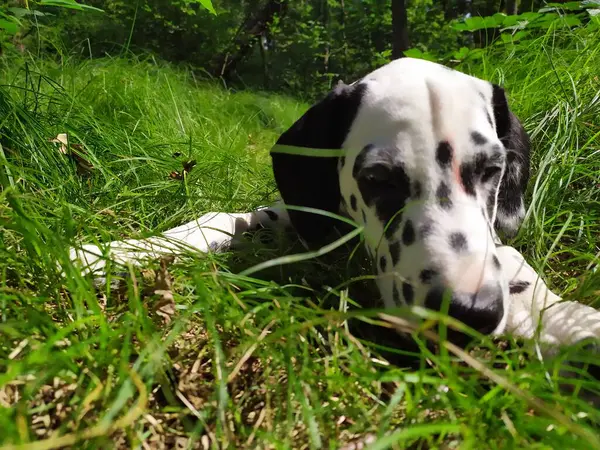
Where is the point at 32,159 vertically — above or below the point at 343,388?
above

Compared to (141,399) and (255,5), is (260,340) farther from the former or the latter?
(255,5)

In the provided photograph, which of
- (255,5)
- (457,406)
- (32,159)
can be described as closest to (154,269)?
(457,406)

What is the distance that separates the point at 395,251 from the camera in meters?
1.44

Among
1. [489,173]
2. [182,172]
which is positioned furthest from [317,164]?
[182,172]

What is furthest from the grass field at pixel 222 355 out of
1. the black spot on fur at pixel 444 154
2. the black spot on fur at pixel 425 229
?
the black spot on fur at pixel 444 154

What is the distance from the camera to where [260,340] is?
1026mm

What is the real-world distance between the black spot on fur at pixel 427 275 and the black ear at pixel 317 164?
26.9 inches

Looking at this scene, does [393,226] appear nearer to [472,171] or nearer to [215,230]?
[472,171]

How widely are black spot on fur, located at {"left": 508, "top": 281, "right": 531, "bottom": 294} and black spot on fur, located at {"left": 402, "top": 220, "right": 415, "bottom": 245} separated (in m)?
0.41

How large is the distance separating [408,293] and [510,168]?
109 centimetres

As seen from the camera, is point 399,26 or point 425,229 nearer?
point 425,229

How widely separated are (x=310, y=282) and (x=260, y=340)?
0.66m

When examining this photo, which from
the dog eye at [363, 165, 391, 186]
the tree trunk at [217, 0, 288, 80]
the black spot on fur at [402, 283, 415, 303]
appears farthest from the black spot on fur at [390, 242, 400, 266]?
the tree trunk at [217, 0, 288, 80]

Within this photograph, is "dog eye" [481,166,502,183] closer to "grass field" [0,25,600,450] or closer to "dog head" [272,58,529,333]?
"dog head" [272,58,529,333]
